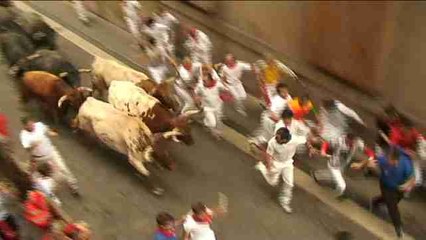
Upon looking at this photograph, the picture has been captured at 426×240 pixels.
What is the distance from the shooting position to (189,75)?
37.2 ft

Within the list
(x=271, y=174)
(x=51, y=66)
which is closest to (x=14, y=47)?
(x=51, y=66)

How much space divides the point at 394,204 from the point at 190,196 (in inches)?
96.3

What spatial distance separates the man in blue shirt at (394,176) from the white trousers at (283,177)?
0.78m

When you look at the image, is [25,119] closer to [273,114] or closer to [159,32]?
[159,32]

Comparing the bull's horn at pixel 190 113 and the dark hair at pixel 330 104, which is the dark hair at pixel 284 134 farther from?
the bull's horn at pixel 190 113

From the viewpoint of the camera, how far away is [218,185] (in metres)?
10.5

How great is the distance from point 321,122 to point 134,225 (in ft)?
8.57

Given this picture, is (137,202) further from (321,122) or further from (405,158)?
(405,158)

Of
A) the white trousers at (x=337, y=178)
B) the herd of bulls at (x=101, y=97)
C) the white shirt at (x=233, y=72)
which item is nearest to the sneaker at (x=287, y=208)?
the white trousers at (x=337, y=178)

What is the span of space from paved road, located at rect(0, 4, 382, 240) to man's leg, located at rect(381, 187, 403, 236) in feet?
1.20

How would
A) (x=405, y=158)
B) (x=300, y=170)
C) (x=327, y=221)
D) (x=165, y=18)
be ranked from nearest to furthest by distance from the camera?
(x=405, y=158) < (x=327, y=221) < (x=300, y=170) < (x=165, y=18)

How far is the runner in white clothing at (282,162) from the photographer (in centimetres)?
972

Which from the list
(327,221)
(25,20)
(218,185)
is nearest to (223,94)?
(218,185)

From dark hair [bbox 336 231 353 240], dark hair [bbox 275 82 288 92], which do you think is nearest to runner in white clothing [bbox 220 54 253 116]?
dark hair [bbox 275 82 288 92]
